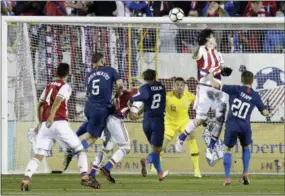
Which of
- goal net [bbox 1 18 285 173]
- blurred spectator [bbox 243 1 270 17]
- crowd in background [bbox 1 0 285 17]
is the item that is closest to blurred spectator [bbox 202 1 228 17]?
crowd in background [bbox 1 0 285 17]

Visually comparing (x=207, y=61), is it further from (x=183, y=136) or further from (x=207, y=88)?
(x=183, y=136)

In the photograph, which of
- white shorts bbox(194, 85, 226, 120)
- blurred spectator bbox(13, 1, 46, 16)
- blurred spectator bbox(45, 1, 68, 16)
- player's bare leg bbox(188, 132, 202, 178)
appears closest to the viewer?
white shorts bbox(194, 85, 226, 120)

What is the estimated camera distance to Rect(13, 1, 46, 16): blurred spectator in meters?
22.9

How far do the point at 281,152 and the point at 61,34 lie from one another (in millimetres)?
5118

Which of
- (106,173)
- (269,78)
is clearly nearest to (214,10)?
(269,78)

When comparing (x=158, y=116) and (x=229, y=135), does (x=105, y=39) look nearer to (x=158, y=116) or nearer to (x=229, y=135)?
(x=158, y=116)

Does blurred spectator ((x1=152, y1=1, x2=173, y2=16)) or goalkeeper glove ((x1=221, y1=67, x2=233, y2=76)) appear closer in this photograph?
goalkeeper glove ((x1=221, y1=67, x2=233, y2=76))

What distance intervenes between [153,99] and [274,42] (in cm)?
429

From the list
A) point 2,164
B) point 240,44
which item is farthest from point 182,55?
point 2,164

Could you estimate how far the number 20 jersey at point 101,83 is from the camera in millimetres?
17828

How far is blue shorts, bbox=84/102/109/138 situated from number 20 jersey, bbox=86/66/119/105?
0.11m

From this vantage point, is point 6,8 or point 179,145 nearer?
point 179,145

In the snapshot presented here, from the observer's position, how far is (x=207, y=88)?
1986cm

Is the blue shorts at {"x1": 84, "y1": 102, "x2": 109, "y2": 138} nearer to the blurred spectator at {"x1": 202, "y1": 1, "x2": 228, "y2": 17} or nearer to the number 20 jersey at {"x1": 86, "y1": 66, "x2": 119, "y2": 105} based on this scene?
the number 20 jersey at {"x1": 86, "y1": 66, "x2": 119, "y2": 105}
